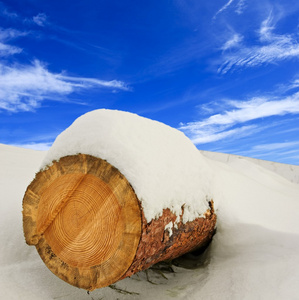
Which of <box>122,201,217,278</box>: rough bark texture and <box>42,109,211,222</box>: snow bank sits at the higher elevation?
<box>42,109,211,222</box>: snow bank

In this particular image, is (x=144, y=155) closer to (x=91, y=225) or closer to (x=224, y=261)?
(x=91, y=225)

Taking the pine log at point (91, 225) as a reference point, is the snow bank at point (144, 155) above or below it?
above

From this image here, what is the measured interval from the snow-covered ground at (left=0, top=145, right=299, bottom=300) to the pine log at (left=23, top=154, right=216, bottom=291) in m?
0.32

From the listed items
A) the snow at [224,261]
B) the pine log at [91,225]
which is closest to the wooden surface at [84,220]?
the pine log at [91,225]

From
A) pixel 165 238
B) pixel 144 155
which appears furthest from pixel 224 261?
pixel 144 155

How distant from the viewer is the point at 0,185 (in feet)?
10.2

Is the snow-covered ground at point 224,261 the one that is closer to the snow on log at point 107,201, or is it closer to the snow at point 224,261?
the snow at point 224,261

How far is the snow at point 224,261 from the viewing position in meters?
1.85

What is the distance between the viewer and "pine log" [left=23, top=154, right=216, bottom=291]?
156cm

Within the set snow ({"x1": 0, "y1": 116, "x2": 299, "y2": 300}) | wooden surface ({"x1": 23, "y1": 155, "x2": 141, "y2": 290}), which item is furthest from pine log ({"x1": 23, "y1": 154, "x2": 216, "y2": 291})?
snow ({"x1": 0, "y1": 116, "x2": 299, "y2": 300})

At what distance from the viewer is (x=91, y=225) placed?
5.40ft

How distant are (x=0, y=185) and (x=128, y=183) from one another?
85.0 inches

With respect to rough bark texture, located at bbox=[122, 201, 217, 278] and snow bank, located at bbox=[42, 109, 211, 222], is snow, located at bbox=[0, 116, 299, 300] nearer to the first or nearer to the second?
rough bark texture, located at bbox=[122, 201, 217, 278]

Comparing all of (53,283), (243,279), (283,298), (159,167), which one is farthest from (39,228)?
(283,298)
